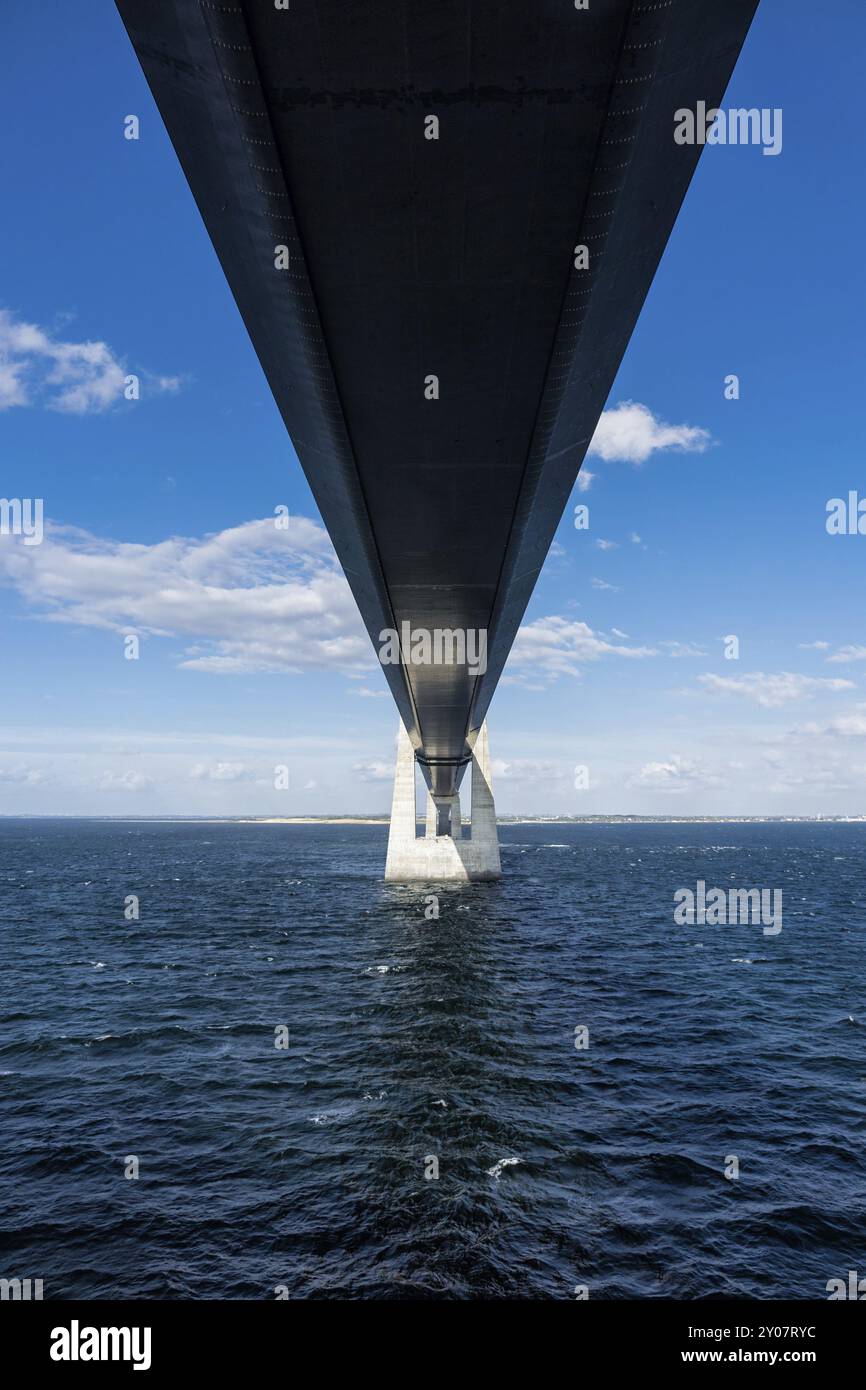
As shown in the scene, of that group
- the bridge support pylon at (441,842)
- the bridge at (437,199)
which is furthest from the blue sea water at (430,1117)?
the bridge support pylon at (441,842)

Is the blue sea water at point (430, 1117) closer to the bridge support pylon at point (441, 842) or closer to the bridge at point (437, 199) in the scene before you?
the bridge at point (437, 199)

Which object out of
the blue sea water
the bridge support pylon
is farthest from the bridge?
the bridge support pylon

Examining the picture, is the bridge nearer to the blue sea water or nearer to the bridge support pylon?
the blue sea water

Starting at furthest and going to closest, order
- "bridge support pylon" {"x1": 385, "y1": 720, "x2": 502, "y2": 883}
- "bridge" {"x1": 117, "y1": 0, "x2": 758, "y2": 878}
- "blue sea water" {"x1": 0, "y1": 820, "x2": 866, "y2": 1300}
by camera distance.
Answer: "bridge support pylon" {"x1": 385, "y1": 720, "x2": 502, "y2": 883} < "blue sea water" {"x1": 0, "y1": 820, "x2": 866, "y2": 1300} < "bridge" {"x1": 117, "y1": 0, "x2": 758, "y2": 878}

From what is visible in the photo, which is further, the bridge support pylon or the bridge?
the bridge support pylon

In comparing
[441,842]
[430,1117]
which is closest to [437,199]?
[430,1117]
